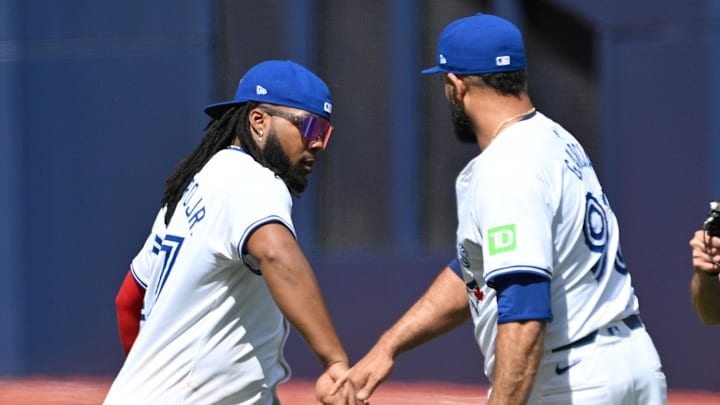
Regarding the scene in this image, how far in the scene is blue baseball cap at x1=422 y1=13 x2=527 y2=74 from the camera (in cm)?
406

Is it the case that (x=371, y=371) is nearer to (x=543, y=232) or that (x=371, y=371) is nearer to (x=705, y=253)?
(x=543, y=232)

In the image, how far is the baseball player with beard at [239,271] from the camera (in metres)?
4.15

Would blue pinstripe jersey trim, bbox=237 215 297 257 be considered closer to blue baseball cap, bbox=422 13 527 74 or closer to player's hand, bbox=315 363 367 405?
player's hand, bbox=315 363 367 405

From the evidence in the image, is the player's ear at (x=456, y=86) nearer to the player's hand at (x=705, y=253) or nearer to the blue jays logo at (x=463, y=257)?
the blue jays logo at (x=463, y=257)

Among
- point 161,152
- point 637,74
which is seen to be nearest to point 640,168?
point 637,74

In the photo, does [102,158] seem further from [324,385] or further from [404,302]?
[324,385]

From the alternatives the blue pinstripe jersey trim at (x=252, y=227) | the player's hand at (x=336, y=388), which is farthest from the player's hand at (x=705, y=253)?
the blue pinstripe jersey trim at (x=252, y=227)

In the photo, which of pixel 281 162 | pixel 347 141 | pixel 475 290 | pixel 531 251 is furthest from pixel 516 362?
pixel 347 141

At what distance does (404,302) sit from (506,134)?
5.19 meters

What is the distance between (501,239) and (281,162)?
3.67ft

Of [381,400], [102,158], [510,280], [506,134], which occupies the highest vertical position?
[506,134]

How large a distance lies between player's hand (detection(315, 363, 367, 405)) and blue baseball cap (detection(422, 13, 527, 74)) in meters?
1.04

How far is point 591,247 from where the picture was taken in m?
3.97

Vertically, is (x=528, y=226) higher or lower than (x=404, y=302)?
higher
